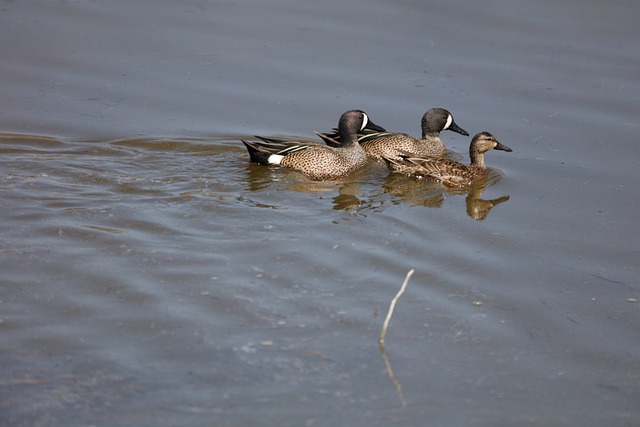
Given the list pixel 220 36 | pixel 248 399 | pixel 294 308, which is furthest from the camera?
pixel 220 36

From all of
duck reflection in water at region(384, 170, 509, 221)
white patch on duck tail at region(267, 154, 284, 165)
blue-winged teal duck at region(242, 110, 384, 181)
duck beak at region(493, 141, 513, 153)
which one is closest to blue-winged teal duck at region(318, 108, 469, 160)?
blue-winged teal duck at region(242, 110, 384, 181)

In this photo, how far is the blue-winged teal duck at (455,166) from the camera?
32.9 feet

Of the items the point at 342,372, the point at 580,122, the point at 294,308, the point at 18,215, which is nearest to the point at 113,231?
the point at 18,215

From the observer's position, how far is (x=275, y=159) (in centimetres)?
996

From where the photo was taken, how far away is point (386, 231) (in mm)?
8281

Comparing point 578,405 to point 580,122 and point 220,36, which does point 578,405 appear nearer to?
point 580,122

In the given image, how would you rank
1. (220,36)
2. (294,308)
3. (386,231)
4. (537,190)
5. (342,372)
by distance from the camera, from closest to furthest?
(342,372) < (294,308) < (386,231) < (537,190) < (220,36)

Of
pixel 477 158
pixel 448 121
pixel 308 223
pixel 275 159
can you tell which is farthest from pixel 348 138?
pixel 308 223

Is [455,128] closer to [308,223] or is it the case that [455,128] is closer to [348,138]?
[348,138]

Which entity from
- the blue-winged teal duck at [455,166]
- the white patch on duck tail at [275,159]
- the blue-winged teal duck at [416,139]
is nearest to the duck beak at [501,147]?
the blue-winged teal duck at [455,166]

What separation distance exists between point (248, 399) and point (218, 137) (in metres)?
5.27

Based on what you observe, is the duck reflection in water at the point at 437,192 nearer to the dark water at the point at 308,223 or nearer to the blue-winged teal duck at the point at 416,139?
the dark water at the point at 308,223

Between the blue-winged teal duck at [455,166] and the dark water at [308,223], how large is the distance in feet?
0.62

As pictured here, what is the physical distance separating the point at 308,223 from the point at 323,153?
6.50 ft
